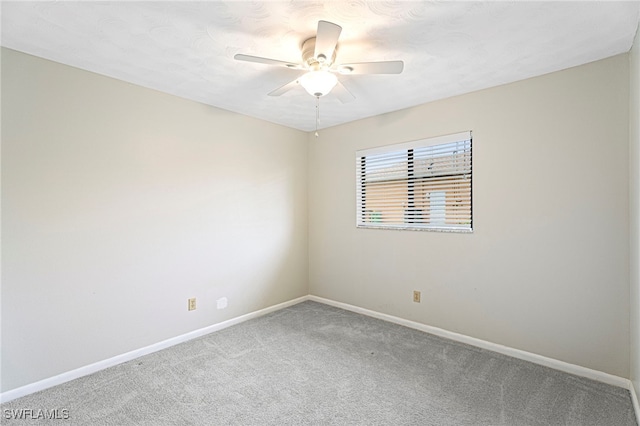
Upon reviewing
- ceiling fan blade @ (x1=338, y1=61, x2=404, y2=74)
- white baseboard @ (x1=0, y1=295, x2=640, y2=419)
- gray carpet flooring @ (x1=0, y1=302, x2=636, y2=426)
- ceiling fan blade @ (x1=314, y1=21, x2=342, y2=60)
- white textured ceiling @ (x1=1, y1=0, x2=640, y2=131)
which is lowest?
gray carpet flooring @ (x1=0, y1=302, x2=636, y2=426)

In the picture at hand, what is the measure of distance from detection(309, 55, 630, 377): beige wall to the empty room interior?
0.05 feet

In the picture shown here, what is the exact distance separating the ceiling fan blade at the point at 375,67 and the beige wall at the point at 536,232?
134 centimetres

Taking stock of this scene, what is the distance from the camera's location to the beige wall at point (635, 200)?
6.17ft

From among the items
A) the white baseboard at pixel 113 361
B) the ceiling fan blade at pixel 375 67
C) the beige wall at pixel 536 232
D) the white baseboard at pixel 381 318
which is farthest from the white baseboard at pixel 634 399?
the white baseboard at pixel 113 361

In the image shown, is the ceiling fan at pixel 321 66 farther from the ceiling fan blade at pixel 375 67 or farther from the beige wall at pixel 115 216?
the beige wall at pixel 115 216

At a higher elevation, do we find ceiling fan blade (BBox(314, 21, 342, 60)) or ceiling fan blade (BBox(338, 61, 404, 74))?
ceiling fan blade (BBox(314, 21, 342, 60))

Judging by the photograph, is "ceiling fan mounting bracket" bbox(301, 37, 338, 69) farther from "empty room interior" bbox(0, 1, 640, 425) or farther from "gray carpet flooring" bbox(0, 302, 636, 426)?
"gray carpet flooring" bbox(0, 302, 636, 426)

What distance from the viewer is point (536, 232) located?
8.34ft

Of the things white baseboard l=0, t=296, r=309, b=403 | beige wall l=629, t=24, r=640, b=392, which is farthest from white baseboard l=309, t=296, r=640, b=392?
white baseboard l=0, t=296, r=309, b=403

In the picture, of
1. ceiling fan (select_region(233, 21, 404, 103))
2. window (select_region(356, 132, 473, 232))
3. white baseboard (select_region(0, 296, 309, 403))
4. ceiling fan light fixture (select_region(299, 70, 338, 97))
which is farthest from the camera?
window (select_region(356, 132, 473, 232))

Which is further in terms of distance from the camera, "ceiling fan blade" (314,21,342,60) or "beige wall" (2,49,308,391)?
"beige wall" (2,49,308,391)

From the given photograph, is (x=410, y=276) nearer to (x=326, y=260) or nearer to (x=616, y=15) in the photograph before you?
(x=326, y=260)

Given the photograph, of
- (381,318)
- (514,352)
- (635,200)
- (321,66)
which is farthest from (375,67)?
(381,318)

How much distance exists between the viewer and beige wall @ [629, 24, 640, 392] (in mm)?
1880
